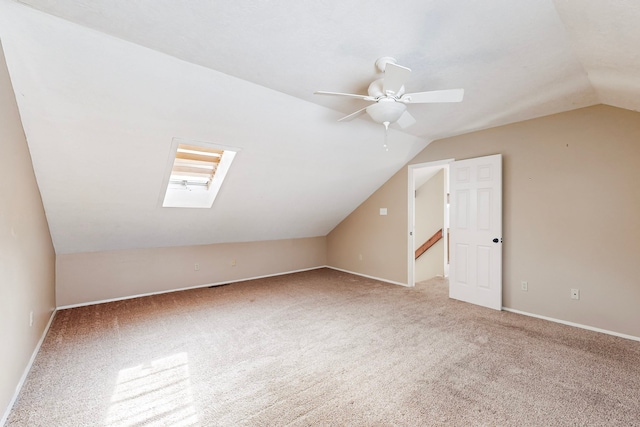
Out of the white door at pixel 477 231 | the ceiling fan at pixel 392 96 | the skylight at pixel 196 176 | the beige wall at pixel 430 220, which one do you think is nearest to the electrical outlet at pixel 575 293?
the white door at pixel 477 231

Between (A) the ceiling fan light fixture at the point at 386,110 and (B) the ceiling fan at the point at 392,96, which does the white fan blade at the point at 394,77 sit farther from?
(A) the ceiling fan light fixture at the point at 386,110

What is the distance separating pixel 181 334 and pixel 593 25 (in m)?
3.99

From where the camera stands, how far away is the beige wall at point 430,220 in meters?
5.45

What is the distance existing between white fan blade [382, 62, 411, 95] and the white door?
7.69 feet

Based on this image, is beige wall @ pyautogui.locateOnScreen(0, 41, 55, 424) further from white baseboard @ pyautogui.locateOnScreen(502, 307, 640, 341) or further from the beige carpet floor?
white baseboard @ pyautogui.locateOnScreen(502, 307, 640, 341)

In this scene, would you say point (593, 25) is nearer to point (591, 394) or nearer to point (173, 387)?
point (591, 394)

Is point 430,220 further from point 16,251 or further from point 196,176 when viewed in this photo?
point 16,251

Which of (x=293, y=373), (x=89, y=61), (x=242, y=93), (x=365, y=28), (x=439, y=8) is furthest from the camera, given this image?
(x=242, y=93)

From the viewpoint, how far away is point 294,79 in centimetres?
229

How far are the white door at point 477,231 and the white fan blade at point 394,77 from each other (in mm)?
2343

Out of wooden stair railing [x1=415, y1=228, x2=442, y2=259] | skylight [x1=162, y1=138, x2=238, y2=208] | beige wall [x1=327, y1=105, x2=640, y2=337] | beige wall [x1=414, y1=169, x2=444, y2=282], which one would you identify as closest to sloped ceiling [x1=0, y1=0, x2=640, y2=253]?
skylight [x1=162, y1=138, x2=238, y2=208]

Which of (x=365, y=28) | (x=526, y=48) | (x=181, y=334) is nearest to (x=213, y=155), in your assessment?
(x=181, y=334)

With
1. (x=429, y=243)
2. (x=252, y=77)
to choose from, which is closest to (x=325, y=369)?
(x=252, y=77)

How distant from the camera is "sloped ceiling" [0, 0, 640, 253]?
1.55 meters
